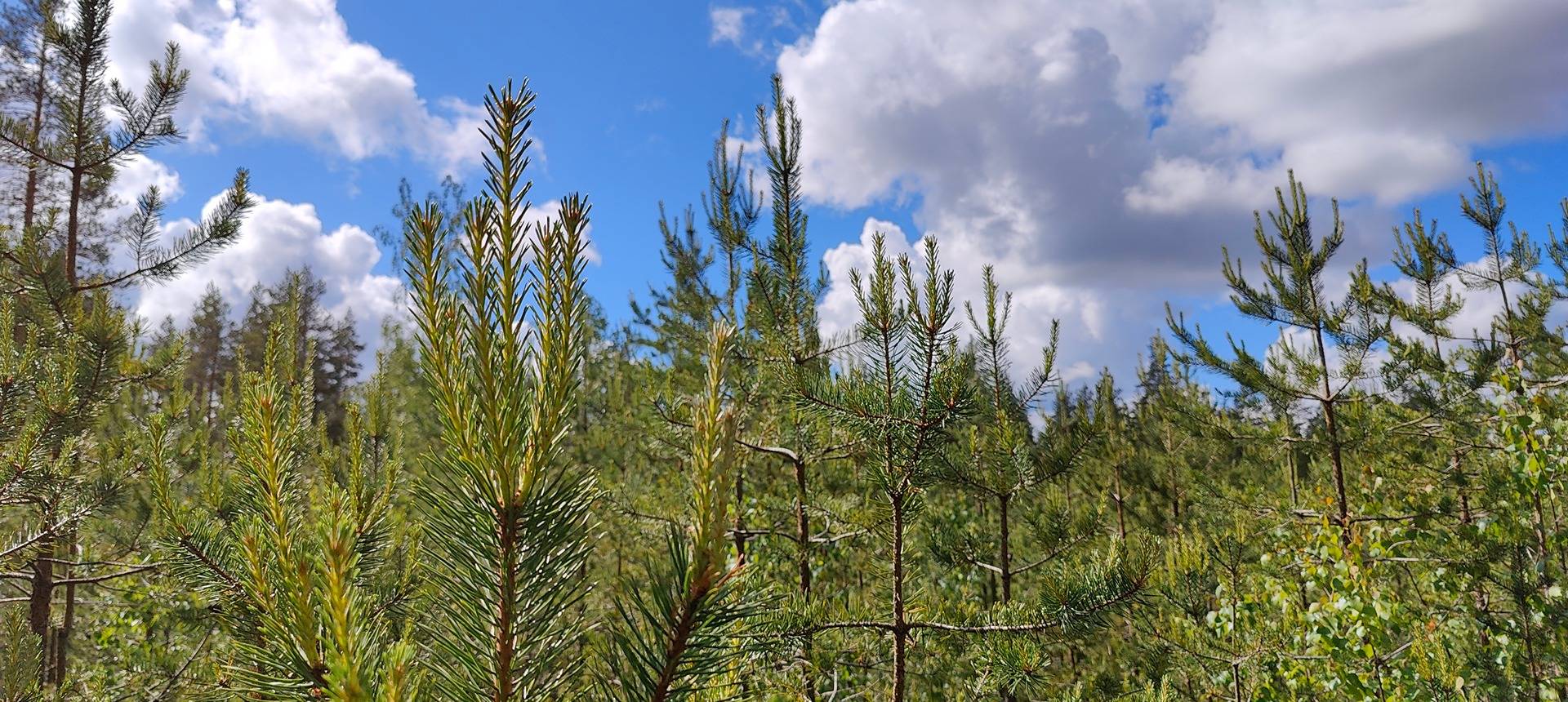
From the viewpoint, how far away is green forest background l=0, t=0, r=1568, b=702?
85 centimetres

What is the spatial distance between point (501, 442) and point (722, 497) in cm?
26

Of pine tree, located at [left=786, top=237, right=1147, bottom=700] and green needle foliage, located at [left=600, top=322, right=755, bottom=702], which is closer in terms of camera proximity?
green needle foliage, located at [left=600, top=322, right=755, bottom=702]

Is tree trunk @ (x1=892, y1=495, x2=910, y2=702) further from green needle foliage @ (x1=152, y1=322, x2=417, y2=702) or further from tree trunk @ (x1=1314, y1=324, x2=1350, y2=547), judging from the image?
tree trunk @ (x1=1314, y1=324, x2=1350, y2=547)

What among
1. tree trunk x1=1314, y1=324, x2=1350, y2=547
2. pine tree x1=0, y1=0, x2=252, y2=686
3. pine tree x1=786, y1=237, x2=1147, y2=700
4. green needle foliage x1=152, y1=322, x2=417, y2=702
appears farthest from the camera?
tree trunk x1=1314, y1=324, x2=1350, y2=547

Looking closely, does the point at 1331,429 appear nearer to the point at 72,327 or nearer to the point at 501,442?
the point at 501,442

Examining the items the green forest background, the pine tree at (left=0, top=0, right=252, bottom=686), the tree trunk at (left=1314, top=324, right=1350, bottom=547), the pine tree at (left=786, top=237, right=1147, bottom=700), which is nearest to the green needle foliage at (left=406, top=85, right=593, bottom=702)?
the green forest background

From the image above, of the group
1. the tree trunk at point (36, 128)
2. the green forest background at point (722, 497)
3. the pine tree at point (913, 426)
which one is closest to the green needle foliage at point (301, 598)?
the green forest background at point (722, 497)

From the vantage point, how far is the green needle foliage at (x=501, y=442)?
0.81m

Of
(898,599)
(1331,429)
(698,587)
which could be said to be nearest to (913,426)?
(898,599)

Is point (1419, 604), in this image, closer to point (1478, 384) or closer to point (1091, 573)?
point (1478, 384)

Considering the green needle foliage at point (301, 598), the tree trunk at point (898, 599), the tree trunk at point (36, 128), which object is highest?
the tree trunk at point (36, 128)

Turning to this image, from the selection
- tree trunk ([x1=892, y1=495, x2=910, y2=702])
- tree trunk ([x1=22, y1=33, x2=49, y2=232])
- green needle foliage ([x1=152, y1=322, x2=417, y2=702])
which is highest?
tree trunk ([x1=22, y1=33, x2=49, y2=232])

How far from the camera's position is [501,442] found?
0.81 meters

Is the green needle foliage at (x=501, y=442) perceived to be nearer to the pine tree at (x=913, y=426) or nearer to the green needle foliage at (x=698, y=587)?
the green needle foliage at (x=698, y=587)
